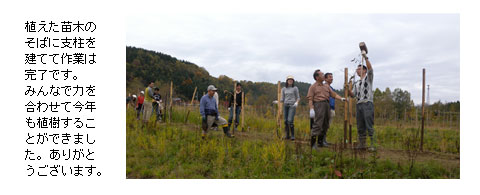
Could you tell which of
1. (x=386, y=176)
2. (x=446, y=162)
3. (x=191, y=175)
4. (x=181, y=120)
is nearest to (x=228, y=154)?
(x=191, y=175)

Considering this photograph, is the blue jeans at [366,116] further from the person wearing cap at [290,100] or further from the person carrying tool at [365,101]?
the person wearing cap at [290,100]

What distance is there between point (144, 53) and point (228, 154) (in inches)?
1776

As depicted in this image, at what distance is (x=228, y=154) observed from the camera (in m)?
4.85

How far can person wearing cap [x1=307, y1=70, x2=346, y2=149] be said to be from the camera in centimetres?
462

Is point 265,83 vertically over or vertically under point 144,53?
under

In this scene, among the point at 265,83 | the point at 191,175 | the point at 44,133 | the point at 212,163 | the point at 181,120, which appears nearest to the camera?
the point at 44,133

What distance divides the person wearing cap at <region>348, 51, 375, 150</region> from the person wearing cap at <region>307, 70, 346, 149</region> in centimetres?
33

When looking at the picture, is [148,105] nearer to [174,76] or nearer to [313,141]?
[313,141]

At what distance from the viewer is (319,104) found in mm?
4680

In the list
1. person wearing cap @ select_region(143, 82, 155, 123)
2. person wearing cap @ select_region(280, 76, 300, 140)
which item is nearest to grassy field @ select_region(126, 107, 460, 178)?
person wearing cap @ select_region(280, 76, 300, 140)

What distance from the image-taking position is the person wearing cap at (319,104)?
4.62 meters

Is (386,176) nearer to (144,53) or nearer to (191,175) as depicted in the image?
(191,175)

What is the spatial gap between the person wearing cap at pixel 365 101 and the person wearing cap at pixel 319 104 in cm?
33

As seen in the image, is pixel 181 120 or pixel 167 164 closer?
pixel 167 164
